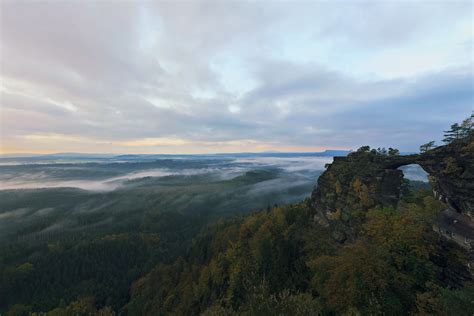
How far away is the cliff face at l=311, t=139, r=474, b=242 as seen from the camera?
28.0m

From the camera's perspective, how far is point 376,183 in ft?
141

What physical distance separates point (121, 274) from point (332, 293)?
189 m

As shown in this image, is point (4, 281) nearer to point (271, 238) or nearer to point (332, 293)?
point (271, 238)

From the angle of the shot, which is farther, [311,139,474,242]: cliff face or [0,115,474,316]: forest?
[311,139,474,242]: cliff face

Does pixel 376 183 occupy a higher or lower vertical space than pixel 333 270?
higher

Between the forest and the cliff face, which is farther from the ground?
the cliff face

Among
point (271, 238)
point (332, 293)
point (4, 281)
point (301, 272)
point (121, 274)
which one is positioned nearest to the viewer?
point (332, 293)

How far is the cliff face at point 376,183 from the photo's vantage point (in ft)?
91.8

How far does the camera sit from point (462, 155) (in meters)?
28.3

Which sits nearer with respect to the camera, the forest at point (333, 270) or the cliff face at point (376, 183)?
the forest at point (333, 270)

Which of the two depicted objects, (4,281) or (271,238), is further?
(4,281)

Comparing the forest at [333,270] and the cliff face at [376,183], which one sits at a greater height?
the cliff face at [376,183]

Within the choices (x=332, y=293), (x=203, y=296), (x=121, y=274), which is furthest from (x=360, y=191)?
(x=121, y=274)

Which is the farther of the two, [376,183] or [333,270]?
[376,183]
